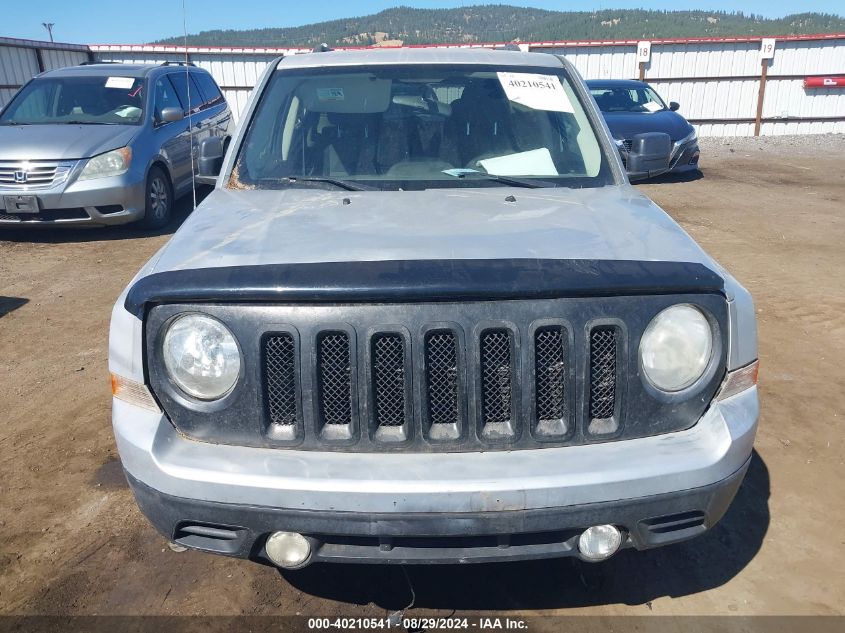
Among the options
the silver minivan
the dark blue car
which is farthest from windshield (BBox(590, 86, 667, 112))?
the silver minivan

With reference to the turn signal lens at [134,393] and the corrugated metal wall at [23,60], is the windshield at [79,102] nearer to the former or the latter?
the corrugated metal wall at [23,60]

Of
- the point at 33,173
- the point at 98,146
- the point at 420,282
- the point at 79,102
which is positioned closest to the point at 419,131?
the point at 420,282

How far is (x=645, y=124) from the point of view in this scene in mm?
11758

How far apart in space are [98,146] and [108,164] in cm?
24

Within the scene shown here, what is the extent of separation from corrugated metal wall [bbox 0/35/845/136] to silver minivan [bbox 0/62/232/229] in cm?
968

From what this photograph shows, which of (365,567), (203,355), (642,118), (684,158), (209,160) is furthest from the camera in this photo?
(684,158)

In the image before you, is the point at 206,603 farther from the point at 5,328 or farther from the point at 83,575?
the point at 5,328

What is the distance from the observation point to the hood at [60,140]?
25.1 ft

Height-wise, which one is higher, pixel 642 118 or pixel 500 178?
pixel 500 178

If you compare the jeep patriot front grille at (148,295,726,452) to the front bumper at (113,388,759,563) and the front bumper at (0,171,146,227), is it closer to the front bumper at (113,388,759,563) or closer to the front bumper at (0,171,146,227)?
the front bumper at (113,388,759,563)

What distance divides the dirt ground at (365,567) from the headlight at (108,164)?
2437 mm

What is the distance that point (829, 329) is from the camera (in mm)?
5332

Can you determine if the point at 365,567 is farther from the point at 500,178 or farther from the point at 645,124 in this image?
the point at 645,124

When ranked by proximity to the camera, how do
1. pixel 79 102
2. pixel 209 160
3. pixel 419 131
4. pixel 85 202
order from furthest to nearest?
1. pixel 79 102
2. pixel 85 202
3. pixel 209 160
4. pixel 419 131
